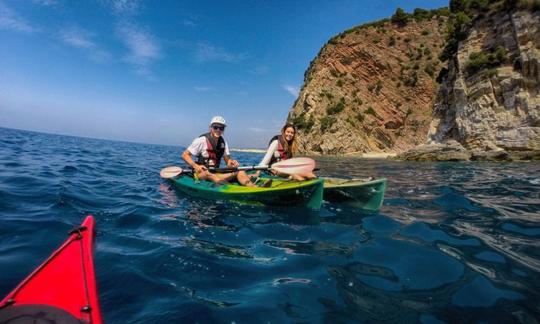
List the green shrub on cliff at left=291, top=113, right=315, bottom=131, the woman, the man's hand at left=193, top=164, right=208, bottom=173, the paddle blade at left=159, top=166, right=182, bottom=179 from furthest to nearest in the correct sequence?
the green shrub on cliff at left=291, top=113, right=315, bottom=131, the paddle blade at left=159, top=166, right=182, bottom=179, the man's hand at left=193, top=164, right=208, bottom=173, the woman

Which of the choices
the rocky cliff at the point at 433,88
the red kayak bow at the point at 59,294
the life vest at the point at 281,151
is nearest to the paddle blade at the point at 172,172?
the life vest at the point at 281,151

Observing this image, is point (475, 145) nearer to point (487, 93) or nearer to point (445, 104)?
point (487, 93)

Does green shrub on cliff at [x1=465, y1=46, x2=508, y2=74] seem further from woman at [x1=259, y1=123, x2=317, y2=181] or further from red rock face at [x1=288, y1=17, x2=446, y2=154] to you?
woman at [x1=259, y1=123, x2=317, y2=181]

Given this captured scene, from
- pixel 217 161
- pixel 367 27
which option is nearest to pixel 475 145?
pixel 217 161

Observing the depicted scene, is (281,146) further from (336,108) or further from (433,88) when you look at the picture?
(433,88)

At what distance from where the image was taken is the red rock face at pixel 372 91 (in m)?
42.4

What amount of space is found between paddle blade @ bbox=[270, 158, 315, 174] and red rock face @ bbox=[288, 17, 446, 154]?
113 feet

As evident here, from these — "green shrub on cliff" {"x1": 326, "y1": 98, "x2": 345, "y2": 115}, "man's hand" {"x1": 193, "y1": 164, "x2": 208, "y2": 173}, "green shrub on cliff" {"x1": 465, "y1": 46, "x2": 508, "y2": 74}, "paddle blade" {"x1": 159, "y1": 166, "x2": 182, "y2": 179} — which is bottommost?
"paddle blade" {"x1": 159, "y1": 166, "x2": 182, "y2": 179}

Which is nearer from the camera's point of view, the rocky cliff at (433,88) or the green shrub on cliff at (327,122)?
the rocky cliff at (433,88)

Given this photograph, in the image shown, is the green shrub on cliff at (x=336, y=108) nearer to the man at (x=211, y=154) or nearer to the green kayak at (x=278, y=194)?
the man at (x=211, y=154)

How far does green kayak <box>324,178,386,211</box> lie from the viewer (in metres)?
6.41

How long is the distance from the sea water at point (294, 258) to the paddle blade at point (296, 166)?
0.84 m

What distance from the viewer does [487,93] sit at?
24594mm

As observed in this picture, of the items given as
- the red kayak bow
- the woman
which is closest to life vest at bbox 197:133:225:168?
the woman
